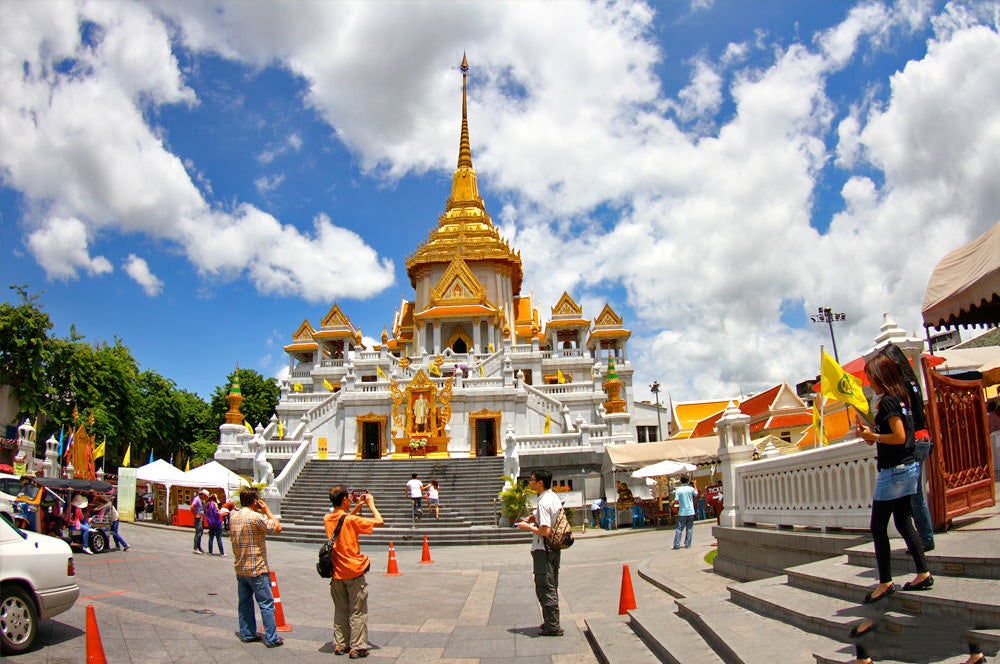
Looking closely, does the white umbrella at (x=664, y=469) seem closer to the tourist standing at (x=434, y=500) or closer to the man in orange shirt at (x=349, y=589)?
the tourist standing at (x=434, y=500)

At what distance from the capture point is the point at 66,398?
37312 mm

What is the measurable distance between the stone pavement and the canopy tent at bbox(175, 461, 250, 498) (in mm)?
6716

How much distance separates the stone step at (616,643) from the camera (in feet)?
21.2

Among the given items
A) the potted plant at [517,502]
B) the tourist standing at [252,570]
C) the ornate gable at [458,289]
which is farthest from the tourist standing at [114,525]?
the ornate gable at [458,289]

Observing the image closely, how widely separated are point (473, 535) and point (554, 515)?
13.1 metres

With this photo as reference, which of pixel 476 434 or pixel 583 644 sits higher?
pixel 476 434

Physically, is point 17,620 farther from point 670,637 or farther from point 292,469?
point 292,469

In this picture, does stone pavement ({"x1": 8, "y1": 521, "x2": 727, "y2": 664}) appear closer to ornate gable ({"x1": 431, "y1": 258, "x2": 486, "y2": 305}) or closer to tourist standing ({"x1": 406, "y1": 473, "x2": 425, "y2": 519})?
tourist standing ({"x1": 406, "y1": 473, "x2": 425, "y2": 519})

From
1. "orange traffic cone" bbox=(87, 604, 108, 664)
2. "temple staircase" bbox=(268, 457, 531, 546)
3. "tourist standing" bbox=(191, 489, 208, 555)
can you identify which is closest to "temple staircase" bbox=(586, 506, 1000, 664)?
"orange traffic cone" bbox=(87, 604, 108, 664)

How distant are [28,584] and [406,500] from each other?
16494mm

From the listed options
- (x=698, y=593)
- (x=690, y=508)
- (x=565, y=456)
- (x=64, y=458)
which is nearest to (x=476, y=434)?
(x=565, y=456)

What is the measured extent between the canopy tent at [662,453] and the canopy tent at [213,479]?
13450 mm

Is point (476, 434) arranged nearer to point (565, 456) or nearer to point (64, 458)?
point (565, 456)

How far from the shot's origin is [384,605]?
1013 centimetres
